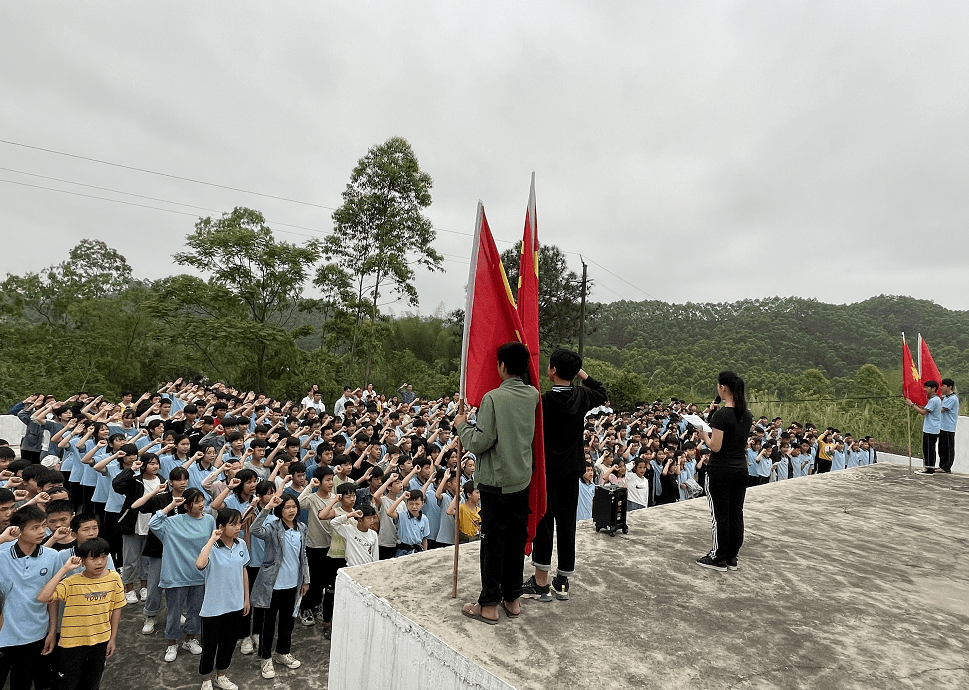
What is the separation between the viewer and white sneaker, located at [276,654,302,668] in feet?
14.6

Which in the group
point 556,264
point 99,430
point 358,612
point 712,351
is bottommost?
point 358,612

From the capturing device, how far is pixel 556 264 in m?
28.7

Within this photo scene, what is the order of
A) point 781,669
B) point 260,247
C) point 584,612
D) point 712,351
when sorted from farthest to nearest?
point 712,351, point 260,247, point 584,612, point 781,669

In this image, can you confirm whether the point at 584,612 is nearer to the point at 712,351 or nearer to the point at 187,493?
the point at 187,493

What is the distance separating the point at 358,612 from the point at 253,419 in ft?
25.1

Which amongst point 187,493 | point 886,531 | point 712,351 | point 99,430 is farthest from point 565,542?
point 712,351

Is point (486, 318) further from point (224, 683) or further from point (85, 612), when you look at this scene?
point (224, 683)

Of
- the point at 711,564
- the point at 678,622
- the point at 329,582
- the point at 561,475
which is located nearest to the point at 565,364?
the point at 561,475

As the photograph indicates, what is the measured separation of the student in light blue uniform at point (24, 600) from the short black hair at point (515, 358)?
3256 mm

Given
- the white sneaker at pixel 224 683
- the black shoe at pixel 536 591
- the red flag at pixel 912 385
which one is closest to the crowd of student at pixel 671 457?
the red flag at pixel 912 385

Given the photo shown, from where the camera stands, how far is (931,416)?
856cm

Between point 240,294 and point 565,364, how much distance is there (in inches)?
735

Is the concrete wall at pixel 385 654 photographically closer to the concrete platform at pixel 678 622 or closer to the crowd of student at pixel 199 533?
the concrete platform at pixel 678 622

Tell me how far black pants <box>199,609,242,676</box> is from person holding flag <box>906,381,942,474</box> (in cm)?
953
